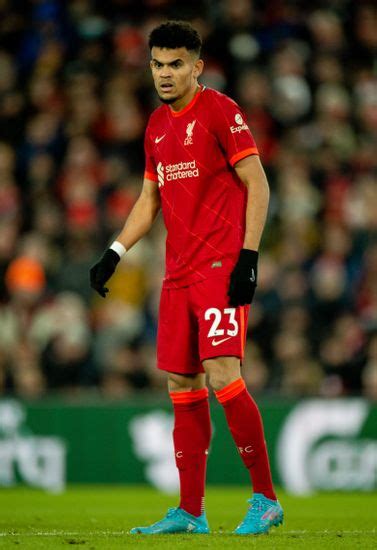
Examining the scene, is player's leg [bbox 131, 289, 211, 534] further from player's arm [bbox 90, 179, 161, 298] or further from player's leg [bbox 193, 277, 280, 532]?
→ player's arm [bbox 90, 179, 161, 298]

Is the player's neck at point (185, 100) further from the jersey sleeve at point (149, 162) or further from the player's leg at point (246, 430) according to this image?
the player's leg at point (246, 430)

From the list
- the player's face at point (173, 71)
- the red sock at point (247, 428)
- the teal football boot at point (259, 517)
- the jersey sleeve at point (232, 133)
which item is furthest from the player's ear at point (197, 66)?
the teal football boot at point (259, 517)

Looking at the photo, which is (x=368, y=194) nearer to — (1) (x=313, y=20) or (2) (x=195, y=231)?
(1) (x=313, y=20)

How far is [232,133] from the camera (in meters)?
6.68

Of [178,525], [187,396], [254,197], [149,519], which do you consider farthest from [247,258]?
[149,519]

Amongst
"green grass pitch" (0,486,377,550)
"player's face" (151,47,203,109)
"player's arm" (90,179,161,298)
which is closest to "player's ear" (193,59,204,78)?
"player's face" (151,47,203,109)

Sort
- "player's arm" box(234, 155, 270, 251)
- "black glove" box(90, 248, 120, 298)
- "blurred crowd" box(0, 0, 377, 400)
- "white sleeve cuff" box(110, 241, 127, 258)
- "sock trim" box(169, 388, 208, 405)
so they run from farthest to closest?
"blurred crowd" box(0, 0, 377, 400), "white sleeve cuff" box(110, 241, 127, 258), "black glove" box(90, 248, 120, 298), "sock trim" box(169, 388, 208, 405), "player's arm" box(234, 155, 270, 251)

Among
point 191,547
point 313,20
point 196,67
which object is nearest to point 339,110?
point 313,20

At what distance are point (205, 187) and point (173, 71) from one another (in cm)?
61

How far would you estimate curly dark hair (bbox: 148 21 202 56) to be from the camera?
6695mm

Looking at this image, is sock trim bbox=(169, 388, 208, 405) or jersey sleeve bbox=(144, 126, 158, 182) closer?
sock trim bbox=(169, 388, 208, 405)

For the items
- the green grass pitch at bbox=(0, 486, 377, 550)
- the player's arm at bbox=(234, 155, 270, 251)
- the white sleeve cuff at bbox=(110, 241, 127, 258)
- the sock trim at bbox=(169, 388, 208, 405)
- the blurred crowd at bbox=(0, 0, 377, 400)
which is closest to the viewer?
the green grass pitch at bbox=(0, 486, 377, 550)

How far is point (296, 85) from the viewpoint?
1507 centimetres

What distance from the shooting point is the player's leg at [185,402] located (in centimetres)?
677
